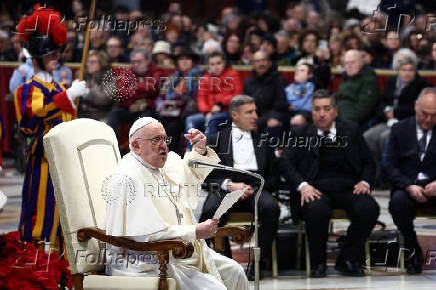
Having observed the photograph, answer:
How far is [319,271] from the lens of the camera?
747 cm

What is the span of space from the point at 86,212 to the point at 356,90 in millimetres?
6128

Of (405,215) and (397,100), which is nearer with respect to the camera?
(405,215)

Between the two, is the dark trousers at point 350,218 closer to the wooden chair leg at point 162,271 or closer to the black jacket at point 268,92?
the black jacket at point 268,92

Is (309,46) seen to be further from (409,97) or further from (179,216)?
(179,216)

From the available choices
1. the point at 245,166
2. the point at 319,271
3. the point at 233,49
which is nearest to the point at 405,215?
the point at 319,271

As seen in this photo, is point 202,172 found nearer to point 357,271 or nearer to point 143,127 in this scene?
point 143,127

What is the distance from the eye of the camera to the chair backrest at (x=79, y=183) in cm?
527

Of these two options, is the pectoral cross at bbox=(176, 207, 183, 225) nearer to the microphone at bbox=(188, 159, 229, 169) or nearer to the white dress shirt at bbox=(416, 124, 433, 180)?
the microphone at bbox=(188, 159, 229, 169)

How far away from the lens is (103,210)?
216 inches

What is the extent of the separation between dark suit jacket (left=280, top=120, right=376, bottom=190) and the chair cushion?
2.91 meters

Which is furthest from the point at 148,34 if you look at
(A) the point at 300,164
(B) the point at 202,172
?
(B) the point at 202,172

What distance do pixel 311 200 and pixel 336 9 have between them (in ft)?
27.7

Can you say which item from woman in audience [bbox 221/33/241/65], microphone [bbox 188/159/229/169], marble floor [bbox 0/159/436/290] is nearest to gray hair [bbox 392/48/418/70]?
woman in audience [bbox 221/33/241/65]

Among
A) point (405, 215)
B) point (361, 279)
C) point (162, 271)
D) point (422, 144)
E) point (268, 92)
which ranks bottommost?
point (361, 279)
